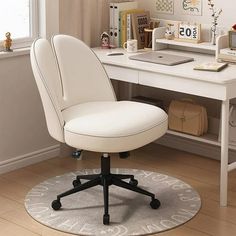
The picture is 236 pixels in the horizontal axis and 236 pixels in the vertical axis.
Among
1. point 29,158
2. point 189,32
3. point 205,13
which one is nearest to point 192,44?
point 189,32

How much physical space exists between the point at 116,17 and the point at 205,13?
602 millimetres

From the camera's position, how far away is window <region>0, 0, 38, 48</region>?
371cm

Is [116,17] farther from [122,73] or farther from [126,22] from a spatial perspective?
[122,73]

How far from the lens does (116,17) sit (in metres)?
4.09

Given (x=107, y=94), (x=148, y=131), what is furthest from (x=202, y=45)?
(x=148, y=131)

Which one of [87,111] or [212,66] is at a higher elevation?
[212,66]

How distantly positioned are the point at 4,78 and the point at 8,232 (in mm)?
1056

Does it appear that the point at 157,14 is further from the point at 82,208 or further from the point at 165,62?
the point at 82,208

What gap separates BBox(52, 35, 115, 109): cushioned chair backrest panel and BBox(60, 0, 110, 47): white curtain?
529 mm

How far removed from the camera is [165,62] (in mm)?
3533

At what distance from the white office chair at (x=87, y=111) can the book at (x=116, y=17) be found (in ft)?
2.19

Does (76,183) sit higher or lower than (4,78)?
lower

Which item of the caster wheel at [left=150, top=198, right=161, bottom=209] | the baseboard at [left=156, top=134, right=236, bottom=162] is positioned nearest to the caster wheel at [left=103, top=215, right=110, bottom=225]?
the caster wheel at [left=150, top=198, right=161, bottom=209]

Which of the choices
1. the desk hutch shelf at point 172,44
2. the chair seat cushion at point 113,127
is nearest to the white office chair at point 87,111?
the chair seat cushion at point 113,127
